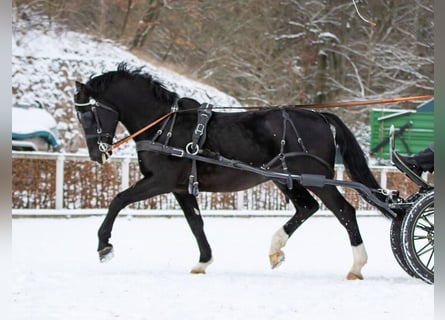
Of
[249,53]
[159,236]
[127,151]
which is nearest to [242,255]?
[159,236]

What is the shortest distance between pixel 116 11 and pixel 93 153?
18488 millimetres

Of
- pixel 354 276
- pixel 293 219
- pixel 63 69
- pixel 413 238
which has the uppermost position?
pixel 63 69

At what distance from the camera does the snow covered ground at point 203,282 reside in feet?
13.8

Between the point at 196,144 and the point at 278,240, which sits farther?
the point at 278,240

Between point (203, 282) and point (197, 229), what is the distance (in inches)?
42.4

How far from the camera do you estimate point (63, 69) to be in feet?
59.1

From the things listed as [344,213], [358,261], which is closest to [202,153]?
[344,213]

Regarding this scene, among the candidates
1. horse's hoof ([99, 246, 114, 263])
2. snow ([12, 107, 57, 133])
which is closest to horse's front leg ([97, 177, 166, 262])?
horse's hoof ([99, 246, 114, 263])

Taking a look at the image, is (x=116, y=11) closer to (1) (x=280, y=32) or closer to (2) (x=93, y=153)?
(1) (x=280, y=32)

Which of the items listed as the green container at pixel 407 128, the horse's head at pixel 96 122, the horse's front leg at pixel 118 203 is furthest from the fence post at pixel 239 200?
the horse's front leg at pixel 118 203

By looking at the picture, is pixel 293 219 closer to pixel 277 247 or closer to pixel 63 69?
pixel 277 247

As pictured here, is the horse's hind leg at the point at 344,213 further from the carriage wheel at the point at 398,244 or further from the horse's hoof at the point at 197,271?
the horse's hoof at the point at 197,271

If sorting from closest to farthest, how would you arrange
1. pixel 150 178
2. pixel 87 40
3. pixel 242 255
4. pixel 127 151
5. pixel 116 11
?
pixel 150 178
pixel 242 255
pixel 127 151
pixel 87 40
pixel 116 11

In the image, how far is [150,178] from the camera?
6.03 m
